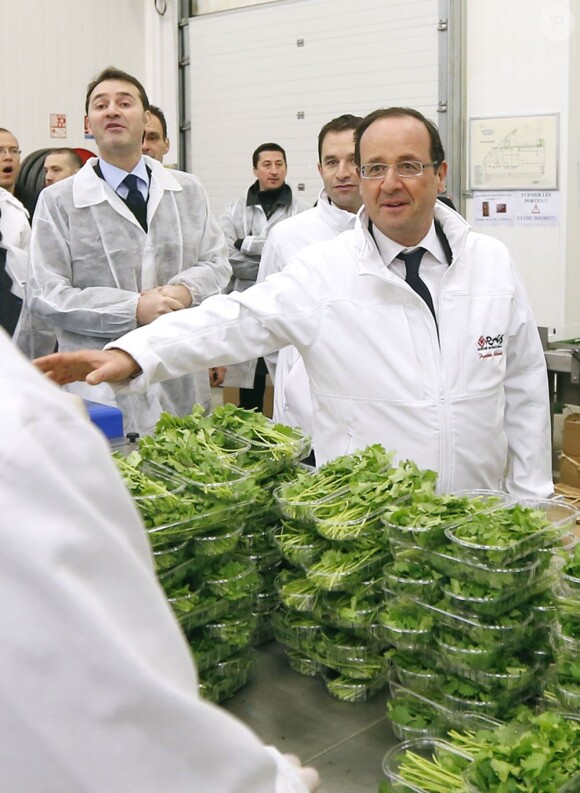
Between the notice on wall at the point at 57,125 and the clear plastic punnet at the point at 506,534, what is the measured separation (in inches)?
292

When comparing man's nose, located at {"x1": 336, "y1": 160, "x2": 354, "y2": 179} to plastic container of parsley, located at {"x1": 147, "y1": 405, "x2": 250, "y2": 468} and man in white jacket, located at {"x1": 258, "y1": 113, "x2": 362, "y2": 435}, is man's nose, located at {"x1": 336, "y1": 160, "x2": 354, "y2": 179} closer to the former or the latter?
man in white jacket, located at {"x1": 258, "y1": 113, "x2": 362, "y2": 435}

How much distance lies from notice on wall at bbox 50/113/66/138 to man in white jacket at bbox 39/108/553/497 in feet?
20.5

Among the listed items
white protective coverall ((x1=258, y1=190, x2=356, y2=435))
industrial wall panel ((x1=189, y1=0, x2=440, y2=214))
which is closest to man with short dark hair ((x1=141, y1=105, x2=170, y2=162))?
white protective coverall ((x1=258, y1=190, x2=356, y2=435))

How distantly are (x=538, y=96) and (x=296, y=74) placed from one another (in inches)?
92.6

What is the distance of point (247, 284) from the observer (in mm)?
6484

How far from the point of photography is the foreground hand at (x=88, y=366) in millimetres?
1947

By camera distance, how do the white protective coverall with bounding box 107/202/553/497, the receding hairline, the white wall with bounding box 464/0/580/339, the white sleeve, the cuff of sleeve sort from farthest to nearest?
the white wall with bounding box 464/0/580/339 < the receding hairline < the white sleeve < the white protective coverall with bounding box 107/202/553/497 < the cuff of sleeve

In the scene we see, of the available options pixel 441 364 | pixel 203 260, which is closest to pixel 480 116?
pixel 203 260

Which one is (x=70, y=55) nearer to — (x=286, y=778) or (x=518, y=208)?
(x=518, y=208)

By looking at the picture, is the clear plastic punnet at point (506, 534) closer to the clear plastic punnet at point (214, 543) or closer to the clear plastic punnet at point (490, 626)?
the clear plastic punnet at point (490, 626)

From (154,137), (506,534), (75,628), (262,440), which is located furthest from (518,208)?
(75,628)

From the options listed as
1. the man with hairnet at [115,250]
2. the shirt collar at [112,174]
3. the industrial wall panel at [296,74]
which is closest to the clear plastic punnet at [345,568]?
the man with hairnet at [115,250]

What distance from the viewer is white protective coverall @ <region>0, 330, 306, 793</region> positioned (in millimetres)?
576

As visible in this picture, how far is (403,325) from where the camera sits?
7.73ft
